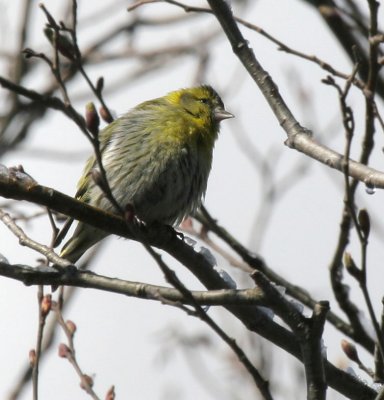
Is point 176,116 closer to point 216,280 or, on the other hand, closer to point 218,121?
point 218,121

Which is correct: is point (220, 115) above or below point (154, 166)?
above

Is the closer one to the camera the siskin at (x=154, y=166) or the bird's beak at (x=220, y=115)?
the siskin at (x=154, y=166)

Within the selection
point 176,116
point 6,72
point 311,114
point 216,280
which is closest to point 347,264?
point 216,280

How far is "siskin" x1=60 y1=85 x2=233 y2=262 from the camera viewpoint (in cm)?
535

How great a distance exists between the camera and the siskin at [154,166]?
535 centimetres

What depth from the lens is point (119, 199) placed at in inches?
209

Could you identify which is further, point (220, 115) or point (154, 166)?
point (220, 115)

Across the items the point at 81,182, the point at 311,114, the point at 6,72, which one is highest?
the point at 6,72

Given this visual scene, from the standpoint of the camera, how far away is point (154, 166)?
537cm

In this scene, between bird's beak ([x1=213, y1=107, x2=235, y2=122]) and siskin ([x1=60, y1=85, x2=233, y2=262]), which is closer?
siskin ([x1=60, y1=85, x2=233, y2=262])

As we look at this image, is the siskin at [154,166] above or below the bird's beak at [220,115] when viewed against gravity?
below

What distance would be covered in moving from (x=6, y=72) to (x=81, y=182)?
7.22 ft

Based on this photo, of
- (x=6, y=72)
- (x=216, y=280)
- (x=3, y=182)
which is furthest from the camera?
(x=6, y=72)

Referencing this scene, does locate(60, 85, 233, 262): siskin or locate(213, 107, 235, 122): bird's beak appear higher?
locate(213, 107, 235, 122): bird's beak
